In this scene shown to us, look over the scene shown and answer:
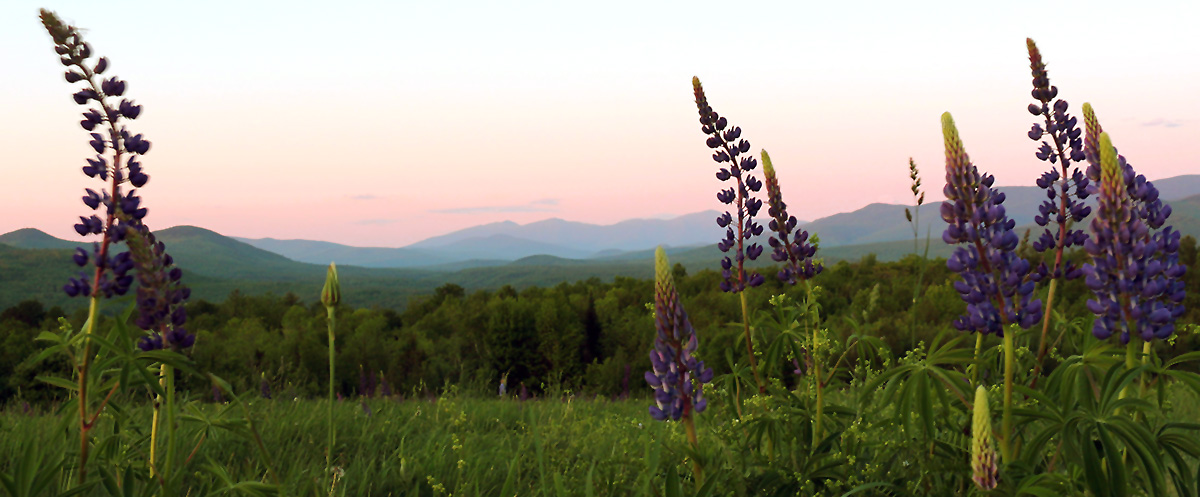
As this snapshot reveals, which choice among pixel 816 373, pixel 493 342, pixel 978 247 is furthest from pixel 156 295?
pixel 493 342

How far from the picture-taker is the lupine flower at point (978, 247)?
2.33 metres

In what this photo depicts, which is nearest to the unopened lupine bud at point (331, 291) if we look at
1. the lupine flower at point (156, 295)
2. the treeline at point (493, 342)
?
the lupine flower at point (156, 295)

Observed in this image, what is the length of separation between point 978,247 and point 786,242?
1.62m

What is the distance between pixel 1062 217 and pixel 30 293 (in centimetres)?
11142

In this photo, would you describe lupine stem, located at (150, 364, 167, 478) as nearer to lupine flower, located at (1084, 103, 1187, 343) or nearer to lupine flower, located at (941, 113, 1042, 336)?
lupine flower, located at (941, 113, 1042, 336)

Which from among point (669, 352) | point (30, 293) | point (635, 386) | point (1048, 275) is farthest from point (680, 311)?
point (30, 293)

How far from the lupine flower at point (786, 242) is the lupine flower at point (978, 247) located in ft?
4.65

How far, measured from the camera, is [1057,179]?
3725 millimetres

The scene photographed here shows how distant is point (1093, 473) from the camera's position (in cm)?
225

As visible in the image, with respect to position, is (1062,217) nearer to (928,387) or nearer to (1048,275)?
(1048,275)

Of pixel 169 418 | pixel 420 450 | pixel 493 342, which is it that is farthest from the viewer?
pixel 493 342

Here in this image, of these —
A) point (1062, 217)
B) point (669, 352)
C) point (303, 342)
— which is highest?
point (1062, 217)

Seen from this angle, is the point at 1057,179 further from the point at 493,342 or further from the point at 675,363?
the point at 493,342

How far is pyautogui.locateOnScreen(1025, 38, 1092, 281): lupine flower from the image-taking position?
3.44m
